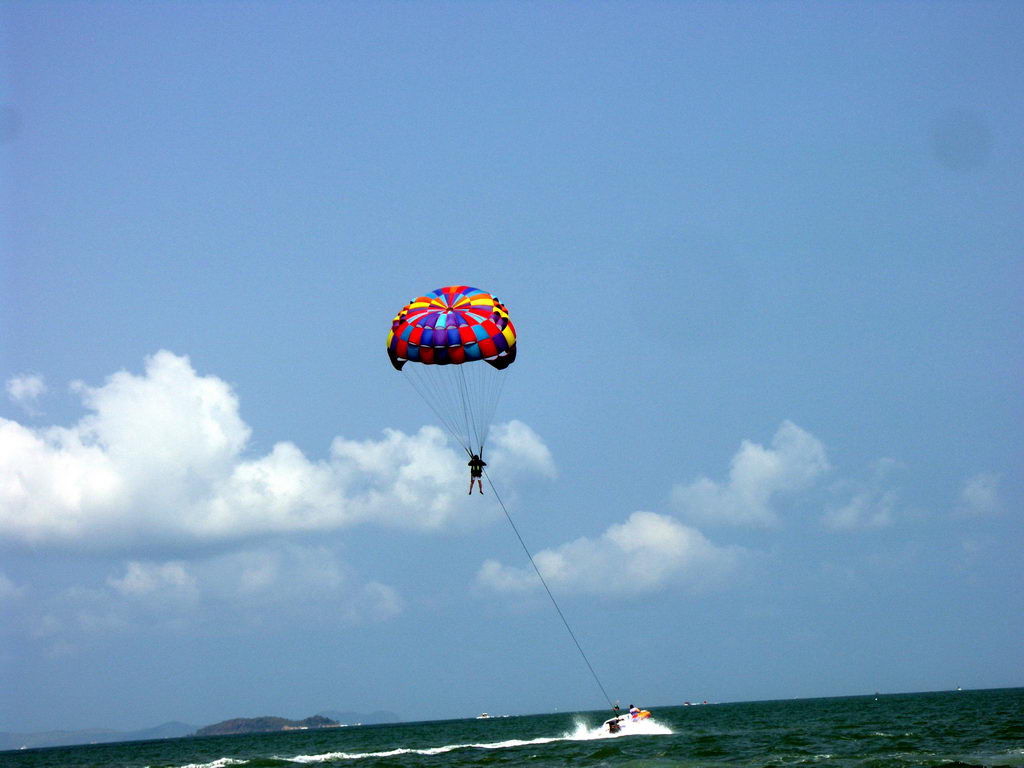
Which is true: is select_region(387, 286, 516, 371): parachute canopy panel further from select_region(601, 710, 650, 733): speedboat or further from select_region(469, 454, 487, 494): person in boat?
select_region(601, 710, 650, 733): speedboat

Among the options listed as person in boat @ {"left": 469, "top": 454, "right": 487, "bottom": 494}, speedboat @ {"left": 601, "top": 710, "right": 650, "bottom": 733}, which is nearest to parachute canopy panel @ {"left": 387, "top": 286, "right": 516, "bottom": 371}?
person in boat @ {"left": 469, "top": 454, "right": 487, "bottom": 494}

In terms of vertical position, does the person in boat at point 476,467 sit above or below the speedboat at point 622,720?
above

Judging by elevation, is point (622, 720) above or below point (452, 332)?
below

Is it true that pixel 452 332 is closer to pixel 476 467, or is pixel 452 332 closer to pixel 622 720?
pixel 476 467

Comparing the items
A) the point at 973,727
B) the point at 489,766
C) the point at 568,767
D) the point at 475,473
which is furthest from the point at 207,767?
the point at 973,727

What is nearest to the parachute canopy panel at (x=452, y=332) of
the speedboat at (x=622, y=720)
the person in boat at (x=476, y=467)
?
the person in boat at (x=476, y=467)

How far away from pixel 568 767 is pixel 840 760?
917cm

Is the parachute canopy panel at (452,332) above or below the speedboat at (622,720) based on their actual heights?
above

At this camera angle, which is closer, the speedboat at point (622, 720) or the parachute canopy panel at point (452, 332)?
the parachute canopy panel at point (452, 332)

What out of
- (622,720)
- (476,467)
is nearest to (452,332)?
(476,467)

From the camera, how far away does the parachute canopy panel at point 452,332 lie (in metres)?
32.2

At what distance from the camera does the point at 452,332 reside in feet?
106

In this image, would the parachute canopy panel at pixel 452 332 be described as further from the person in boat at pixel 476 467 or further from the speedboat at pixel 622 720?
the speedboat at pixel 622 720

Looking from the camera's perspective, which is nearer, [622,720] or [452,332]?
[452,332]
